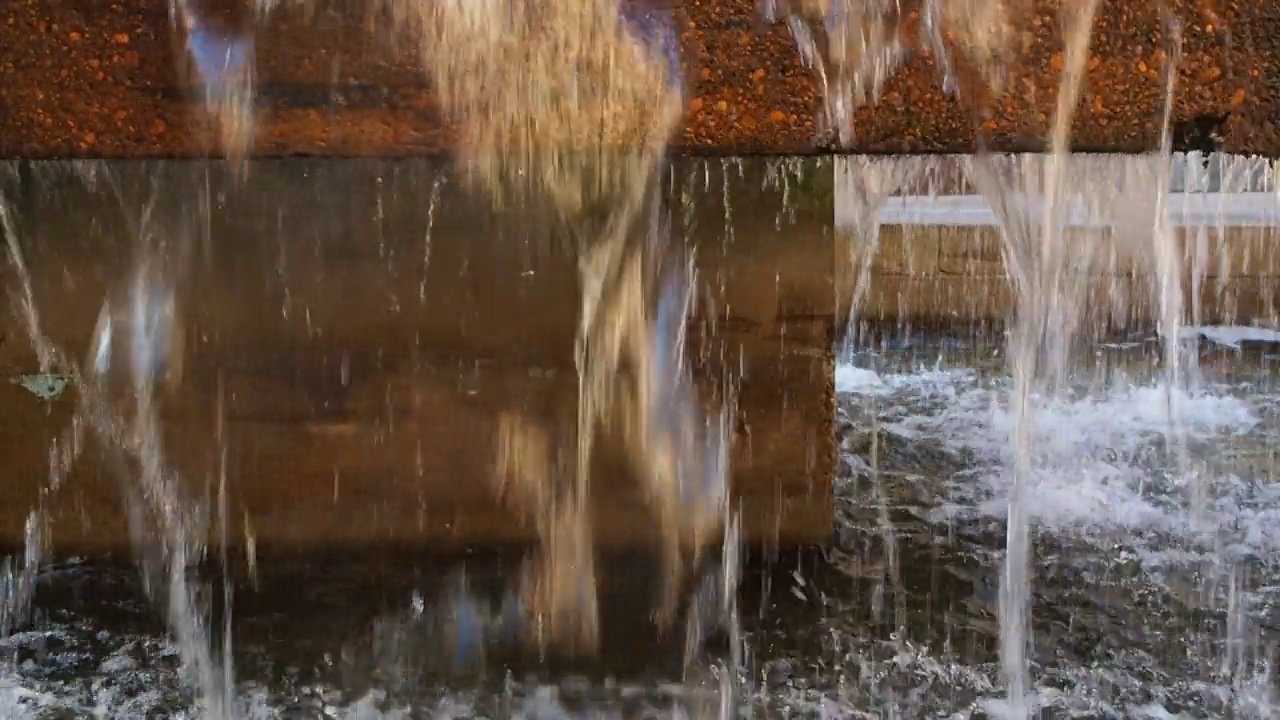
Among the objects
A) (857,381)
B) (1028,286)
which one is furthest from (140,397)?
(857,381)

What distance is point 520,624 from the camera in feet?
9.92

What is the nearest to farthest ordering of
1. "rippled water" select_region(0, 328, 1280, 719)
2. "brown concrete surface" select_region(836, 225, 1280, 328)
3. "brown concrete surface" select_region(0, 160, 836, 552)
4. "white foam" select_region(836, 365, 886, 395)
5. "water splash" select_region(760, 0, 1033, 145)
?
"water splash" select_region(760, 0, 1033, 145)
"rippled water" select_region(0, 328, 1280, 719)
"brown concrete surface" select_region(0, 160, 836, 552)
"white foam" select_region(836, 365, 886, 395)
"brown concrete surface" select_region(836, 225, 1280, 328)

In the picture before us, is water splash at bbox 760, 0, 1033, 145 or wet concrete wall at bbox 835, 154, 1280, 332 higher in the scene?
water splash at bbox 760, 0, 1033, 145

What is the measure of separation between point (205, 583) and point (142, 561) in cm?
26

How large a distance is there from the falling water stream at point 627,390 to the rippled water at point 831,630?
21 millimetres

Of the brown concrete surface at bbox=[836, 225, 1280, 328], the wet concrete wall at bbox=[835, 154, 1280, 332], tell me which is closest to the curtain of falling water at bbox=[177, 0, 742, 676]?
the wet concrete wall at bbox=[835, 154, 1280, 332]

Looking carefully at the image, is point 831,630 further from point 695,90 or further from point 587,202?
point 695,90

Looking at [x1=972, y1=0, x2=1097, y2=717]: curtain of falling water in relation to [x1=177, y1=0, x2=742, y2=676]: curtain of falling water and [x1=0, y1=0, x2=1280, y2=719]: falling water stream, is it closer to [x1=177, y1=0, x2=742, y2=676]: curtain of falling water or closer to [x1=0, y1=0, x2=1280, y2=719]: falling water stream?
[x1=0, y1=0, x2=1280, y2=719]: falling water stream

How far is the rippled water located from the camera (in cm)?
262

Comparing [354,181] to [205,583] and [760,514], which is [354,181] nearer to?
[205,583]

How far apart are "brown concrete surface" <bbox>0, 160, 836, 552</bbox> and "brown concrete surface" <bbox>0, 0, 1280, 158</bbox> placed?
28.4 inches

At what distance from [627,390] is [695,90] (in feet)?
3.48

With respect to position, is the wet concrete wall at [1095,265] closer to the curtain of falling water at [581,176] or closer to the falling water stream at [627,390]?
the falling water stream at [627,390]

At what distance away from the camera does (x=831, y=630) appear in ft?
9.70
